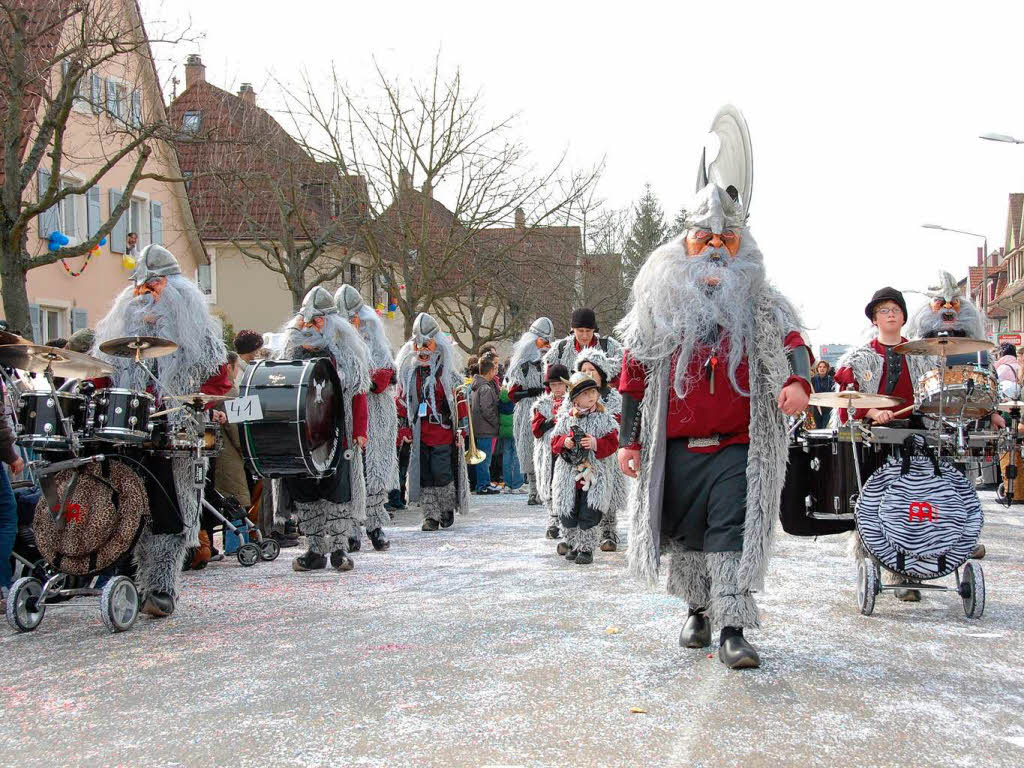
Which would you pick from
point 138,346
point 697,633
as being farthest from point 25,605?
point 697,633

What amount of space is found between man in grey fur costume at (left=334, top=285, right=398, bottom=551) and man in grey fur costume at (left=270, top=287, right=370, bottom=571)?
946 millimetres

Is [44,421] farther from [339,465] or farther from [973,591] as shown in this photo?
[973,591]

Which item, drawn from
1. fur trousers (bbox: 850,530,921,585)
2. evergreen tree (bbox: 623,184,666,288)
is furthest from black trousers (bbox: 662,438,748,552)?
evergreen tree (bbox: 623,184,666,288)

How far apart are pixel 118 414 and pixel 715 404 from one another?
3.11 metres

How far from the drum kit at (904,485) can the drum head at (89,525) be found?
3.69m

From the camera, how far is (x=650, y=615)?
21.4 feet

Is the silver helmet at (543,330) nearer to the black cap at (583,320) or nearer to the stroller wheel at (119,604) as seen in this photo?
the black cap at (583,320)

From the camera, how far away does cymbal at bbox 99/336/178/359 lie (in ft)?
20.8

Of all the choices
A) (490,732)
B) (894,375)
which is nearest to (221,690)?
(490,732)

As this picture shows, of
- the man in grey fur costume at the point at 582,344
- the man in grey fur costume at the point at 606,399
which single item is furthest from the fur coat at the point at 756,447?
the man in grey fur costume at the point at 582,344

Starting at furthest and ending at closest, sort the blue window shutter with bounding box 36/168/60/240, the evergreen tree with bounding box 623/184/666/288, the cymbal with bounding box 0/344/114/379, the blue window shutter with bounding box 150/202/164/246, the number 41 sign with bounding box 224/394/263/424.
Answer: the evergreen tree with bounding box 623/184/666/288 → the blue window shutter with bounding box 150/202/164/246 → the blue window shutter with bounding box 36/168/60/240 → the number 41 sign with bounding box 224/394/263/424 → the cymbal with bounding box 0/344/114/379

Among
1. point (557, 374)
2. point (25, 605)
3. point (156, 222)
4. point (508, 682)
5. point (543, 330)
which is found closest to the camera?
point (508, 682)

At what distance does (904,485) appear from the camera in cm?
635

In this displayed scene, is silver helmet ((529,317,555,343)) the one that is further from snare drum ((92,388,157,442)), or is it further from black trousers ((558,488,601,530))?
snare drum ((92,388,157,442))
